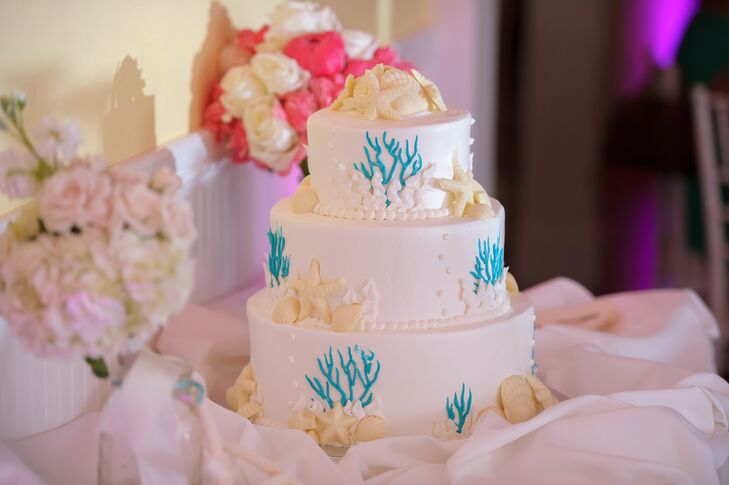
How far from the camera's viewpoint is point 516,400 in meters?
1.79

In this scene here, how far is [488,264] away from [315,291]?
12.3 inches

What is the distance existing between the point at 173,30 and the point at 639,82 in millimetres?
4512

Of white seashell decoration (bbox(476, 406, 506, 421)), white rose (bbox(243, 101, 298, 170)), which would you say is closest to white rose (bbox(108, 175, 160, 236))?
white seashell decoration (bbox(476, 406, 506, 421))

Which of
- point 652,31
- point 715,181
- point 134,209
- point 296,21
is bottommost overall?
point 715,181

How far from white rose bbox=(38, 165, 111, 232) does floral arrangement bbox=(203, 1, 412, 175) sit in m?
1.17

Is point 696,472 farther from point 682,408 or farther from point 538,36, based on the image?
point 538,36

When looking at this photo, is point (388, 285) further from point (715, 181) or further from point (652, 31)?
point (652, 31)

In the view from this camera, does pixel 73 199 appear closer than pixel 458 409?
Yes

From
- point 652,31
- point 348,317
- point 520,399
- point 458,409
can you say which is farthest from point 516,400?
point 652,31

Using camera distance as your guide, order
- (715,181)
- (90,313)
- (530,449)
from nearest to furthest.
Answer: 1. (90,313)
2. (530,449)
3. (715,181)

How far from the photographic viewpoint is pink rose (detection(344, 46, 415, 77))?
235 cm

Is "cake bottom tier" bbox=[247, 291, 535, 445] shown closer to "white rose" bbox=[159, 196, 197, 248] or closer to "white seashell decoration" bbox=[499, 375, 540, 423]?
"white seashell decoration" bbox=[499, 375, 540, 423]

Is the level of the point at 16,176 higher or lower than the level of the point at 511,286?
higher

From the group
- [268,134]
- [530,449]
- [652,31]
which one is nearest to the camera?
[530,449]
